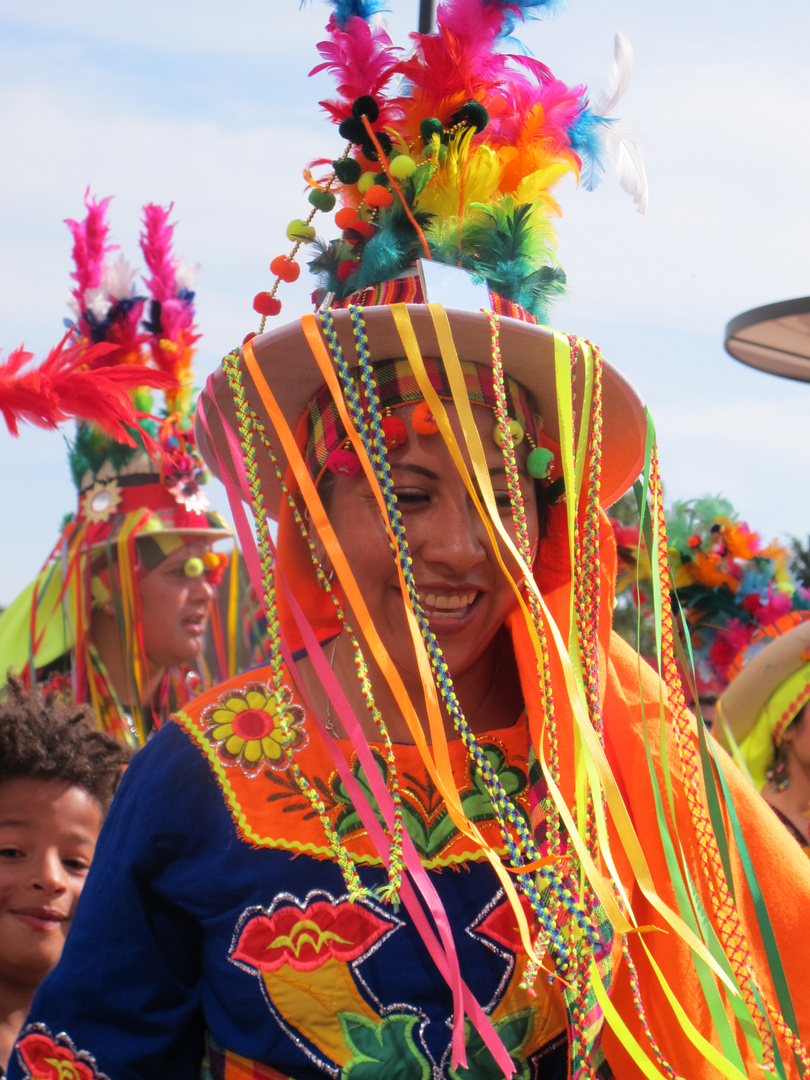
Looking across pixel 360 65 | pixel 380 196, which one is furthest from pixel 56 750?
pixel 360 65

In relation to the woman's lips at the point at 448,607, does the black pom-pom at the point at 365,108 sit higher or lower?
higher

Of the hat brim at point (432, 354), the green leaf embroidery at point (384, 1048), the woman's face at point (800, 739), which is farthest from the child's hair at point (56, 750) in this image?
the woman's face at point (800, 739)

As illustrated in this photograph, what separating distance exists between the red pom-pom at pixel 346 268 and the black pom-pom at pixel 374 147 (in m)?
0.19

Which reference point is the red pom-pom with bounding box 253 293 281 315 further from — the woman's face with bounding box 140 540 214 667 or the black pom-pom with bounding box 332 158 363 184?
the woman's face with bounding box 140 540 214 667

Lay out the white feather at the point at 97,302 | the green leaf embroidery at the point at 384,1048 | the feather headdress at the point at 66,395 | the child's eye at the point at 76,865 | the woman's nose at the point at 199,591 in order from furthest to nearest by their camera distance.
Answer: the woman's nose at the point at 199,591 < the white feather at the point at 97,302 < the child's eye at the point at 76,865 < the feather headdress at the point at 66,395 < the green leaf embroidery at the point at 384,1048

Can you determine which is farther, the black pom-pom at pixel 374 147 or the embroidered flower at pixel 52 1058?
the black pom-pom at pixel 374 147

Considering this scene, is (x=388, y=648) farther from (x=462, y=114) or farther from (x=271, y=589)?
(x=462, y=114)

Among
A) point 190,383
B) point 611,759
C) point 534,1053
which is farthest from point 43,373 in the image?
point 190,383

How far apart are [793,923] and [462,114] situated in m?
1.50

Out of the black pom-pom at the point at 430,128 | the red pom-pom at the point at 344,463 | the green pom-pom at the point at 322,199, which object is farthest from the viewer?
the green pom-pom at the point at 322,199

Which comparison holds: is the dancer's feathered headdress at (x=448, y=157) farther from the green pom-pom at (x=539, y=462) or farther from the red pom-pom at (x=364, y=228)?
the green pom-pom at (x=539, y=462)

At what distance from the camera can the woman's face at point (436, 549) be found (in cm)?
201

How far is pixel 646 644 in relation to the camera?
9719 mm

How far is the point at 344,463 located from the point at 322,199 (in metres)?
0.59
